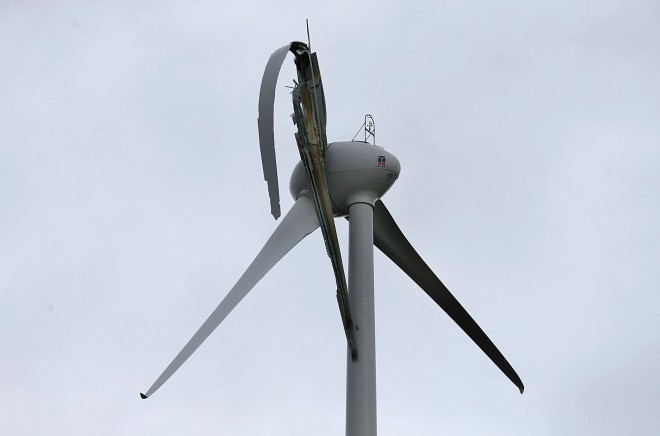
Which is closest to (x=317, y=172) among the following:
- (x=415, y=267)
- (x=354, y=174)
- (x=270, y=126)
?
(x=270, y=126)

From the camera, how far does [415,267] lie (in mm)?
24719

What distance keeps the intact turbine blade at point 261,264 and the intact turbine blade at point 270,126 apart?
2700mm

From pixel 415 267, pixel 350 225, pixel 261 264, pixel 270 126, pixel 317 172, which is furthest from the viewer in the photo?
pixel 415 267

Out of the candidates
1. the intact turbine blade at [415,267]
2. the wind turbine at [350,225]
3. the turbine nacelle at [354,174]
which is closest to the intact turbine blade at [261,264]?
the wind turbine at [350,225]

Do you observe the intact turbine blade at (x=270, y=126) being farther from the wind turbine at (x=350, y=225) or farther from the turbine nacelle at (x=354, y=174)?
the turbine nacelle at (x=354, y=174)

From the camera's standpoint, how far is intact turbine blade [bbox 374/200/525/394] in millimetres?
24453

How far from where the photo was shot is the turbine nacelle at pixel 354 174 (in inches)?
880

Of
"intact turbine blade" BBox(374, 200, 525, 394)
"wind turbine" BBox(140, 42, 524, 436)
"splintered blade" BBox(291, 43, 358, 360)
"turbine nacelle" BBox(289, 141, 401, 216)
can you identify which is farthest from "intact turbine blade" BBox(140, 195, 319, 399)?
"intact turbine blade" BBox(374, 200, 525, 394)

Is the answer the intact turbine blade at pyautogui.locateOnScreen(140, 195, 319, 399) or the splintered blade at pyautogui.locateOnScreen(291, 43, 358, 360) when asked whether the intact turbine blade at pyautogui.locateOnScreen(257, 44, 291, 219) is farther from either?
the intact turbine blade at pyautogui.locateOnScreen(140, 195, 319, 399)

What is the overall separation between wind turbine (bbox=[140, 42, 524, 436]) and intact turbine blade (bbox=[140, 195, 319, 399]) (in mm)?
22

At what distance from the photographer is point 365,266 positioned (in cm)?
2150

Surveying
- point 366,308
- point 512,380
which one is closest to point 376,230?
point 366,308

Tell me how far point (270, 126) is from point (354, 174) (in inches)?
145

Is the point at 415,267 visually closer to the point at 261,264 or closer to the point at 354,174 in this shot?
the point at 354,174
